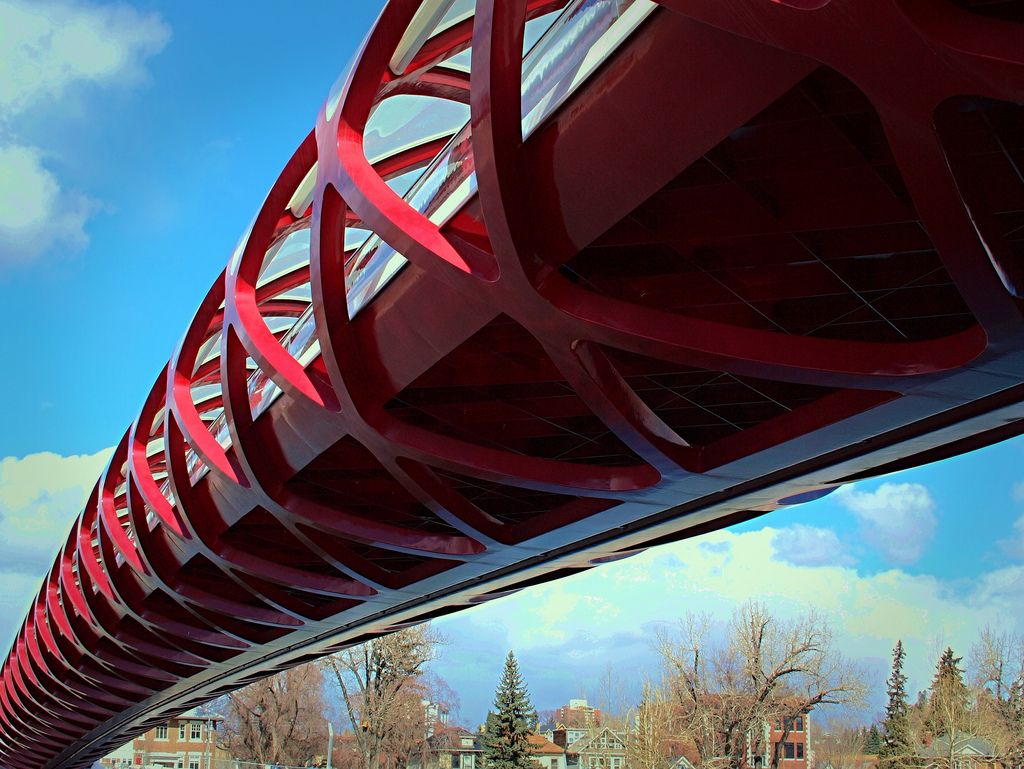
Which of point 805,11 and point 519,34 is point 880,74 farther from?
point 519,34

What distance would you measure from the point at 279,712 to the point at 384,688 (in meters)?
14.7

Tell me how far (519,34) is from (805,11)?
6.14 ft

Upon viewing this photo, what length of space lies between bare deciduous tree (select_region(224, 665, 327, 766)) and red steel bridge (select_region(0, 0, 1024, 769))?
197 feet

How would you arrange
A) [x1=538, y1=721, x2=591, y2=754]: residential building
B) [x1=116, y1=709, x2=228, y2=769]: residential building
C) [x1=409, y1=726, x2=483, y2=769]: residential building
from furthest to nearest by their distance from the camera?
[x1=116, y1=709, x2=228, y2=769]: residential building < [x1=538, y1=721, x2=591, y2=754]: residential building < [x1=409, y1=726, x2=483, y2=769]: residential building

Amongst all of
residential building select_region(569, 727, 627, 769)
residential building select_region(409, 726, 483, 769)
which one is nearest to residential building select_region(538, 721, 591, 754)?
residential building select_region(409, 726, 483, 769)

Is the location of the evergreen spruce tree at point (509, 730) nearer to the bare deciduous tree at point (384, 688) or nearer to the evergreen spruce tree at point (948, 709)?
the bare deciduous tree at point (384, 688)

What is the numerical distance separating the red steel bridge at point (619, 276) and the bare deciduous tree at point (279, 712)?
59.9 metres

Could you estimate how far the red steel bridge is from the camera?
4914 mm

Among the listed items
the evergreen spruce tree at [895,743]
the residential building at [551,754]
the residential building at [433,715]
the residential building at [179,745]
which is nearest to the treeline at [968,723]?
the evergreen spruce tree at [895,743]

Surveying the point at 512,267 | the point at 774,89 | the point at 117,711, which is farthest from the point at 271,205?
the point at 117,711

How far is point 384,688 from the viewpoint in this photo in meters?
62.4

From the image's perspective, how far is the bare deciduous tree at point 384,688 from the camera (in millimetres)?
61562

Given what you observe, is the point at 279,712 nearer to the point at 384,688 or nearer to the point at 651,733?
the point at 384,688

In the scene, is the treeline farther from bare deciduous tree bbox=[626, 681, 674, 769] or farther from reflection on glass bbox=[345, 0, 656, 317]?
reflection on glass bbox=[345, 0, 656, 317]
